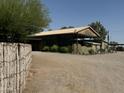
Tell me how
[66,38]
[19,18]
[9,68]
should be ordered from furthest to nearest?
[66,38]
[19,18]
[9,68]

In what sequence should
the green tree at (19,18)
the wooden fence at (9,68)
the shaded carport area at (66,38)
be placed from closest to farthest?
the wooden fence at (9,68)
the green tree at (19,18)
the shaded carport area at (66,38)

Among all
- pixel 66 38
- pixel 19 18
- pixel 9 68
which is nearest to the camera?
pixel 9 68

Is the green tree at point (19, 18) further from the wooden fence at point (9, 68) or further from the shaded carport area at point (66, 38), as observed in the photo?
the shaded carport area at point (66, 38)

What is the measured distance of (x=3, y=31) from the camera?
781 inches

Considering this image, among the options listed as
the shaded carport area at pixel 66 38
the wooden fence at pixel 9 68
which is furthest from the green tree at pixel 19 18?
the shaded carport area at pixel 66 38

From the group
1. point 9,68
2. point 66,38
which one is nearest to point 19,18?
point 9,68

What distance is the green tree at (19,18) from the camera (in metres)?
19.4

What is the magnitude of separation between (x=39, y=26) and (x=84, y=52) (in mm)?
14639

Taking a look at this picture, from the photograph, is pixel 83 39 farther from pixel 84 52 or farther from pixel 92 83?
pixel 92 83

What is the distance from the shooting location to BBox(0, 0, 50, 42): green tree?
1944 cm

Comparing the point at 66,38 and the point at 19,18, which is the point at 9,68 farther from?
the point at 66,38

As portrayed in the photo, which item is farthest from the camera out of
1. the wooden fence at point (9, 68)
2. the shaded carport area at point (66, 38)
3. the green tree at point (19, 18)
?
the shaded carport area at point (66, 38)

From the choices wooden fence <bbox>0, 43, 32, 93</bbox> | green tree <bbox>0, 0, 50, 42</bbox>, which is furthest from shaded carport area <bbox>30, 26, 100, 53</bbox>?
wooden fence <bbox>0, 43, 32, 93</bbox>

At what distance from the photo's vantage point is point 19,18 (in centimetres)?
2019
